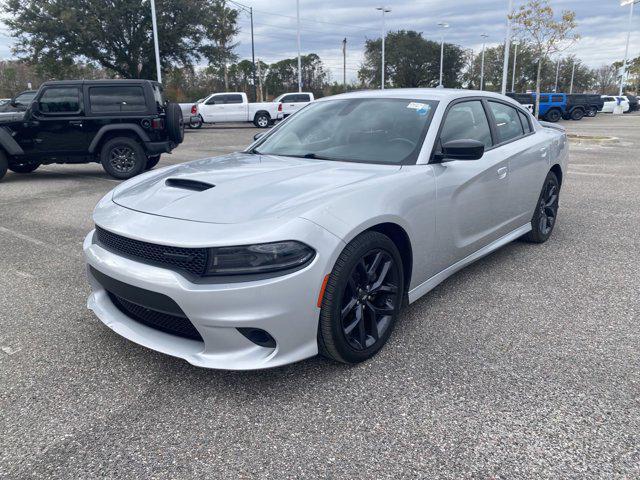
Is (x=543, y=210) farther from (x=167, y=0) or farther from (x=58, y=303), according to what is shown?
(x=167, y=0)

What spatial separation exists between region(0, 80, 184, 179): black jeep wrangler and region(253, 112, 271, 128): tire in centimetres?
1686

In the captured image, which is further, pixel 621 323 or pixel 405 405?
pixel 621 323

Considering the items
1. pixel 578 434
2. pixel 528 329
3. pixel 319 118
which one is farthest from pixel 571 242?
pixel 578 434

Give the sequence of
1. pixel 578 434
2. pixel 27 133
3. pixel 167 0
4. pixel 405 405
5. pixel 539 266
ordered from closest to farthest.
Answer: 1. pixel 578 434
2. pixel 405 405
3. pixel 539 266
4. pixel 27 133
5. pixel 167 0

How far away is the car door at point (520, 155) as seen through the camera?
4352 mm

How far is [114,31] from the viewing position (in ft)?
93.0

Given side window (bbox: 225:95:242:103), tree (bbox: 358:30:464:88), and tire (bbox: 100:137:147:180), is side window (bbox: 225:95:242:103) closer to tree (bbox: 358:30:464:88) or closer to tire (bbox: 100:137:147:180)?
tire (bbox: 100:137:147:180)

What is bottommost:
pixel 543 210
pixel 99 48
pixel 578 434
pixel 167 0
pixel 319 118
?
pixel 578 434

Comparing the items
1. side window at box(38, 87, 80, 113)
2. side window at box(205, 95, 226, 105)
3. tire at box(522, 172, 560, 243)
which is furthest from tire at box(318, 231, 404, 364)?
side window at box(205, 95, 226, 105)

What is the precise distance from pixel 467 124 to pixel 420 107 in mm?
478

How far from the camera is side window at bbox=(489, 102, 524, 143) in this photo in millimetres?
4422

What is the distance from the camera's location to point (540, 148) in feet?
15.9

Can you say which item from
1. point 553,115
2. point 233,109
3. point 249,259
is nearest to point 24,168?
Answer: point 249,259

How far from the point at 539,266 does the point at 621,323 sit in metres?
1.21
